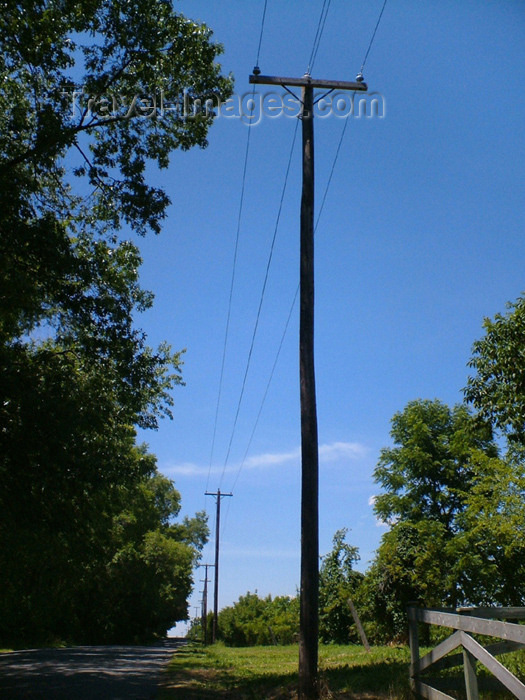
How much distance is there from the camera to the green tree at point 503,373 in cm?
1266

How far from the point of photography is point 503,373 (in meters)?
13.1

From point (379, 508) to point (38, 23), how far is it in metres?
36.3

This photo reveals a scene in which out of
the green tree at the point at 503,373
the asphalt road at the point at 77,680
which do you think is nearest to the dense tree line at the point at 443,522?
the green tree at the point at 503,373

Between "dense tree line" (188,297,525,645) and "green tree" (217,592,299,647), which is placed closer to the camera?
"dense tree line" (188,297,525,645)

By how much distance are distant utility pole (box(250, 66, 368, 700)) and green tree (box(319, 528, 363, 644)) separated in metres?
22.5

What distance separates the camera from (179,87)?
534 inches

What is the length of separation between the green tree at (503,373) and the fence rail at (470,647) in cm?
607

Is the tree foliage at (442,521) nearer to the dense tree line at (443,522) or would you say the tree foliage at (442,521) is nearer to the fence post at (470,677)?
the dense tree line at (443,522)

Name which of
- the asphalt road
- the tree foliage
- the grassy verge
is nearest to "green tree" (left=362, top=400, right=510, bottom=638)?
the tree foliage

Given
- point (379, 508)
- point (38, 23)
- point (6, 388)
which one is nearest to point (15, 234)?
point (6, 388)

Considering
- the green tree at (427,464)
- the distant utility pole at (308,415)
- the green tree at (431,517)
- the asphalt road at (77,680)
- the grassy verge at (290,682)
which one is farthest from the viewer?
the green tree at (427,464)

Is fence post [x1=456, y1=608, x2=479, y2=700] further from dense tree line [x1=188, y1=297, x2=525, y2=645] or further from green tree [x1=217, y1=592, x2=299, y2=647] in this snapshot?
green tree [x1=217, y1=592, x2=299, y2=647]

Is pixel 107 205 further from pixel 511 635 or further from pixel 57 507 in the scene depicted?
pixel 511 635

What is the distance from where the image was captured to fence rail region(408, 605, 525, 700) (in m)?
5.12
